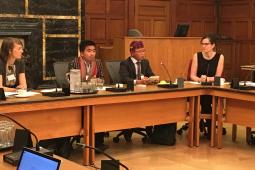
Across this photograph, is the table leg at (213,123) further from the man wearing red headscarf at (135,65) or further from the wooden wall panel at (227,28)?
the wooden wall panel at (227,28)

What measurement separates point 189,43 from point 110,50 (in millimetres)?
1454

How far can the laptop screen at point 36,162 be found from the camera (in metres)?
2.05

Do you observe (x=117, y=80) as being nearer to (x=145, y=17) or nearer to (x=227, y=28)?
(x=145, y=17)

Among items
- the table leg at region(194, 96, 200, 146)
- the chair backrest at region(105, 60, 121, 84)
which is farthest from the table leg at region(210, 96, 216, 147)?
the chair backrest at region(105, 60, 121, 84)

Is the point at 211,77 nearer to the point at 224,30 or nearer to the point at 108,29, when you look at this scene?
the point at 108,29

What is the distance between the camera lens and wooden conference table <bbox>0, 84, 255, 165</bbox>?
420cm

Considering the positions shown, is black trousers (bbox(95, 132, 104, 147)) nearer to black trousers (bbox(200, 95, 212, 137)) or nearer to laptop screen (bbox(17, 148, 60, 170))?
black trousers (bbox(200, 95, 212, 137))

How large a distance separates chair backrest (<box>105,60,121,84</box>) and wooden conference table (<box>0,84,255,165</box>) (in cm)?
73

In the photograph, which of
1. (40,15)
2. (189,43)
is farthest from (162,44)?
(40,15)

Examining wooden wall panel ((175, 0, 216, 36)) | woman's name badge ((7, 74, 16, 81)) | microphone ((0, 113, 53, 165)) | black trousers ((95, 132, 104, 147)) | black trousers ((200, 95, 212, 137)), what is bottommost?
black trousers ((95, 132, 104, 147))

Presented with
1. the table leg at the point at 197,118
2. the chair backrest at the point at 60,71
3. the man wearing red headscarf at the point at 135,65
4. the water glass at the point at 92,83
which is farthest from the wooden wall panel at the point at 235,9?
the water glass at the point at 92,83

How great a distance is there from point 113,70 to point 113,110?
119 centimetres

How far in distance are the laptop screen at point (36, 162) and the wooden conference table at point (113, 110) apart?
1.71 meters

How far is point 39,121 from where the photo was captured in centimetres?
426
